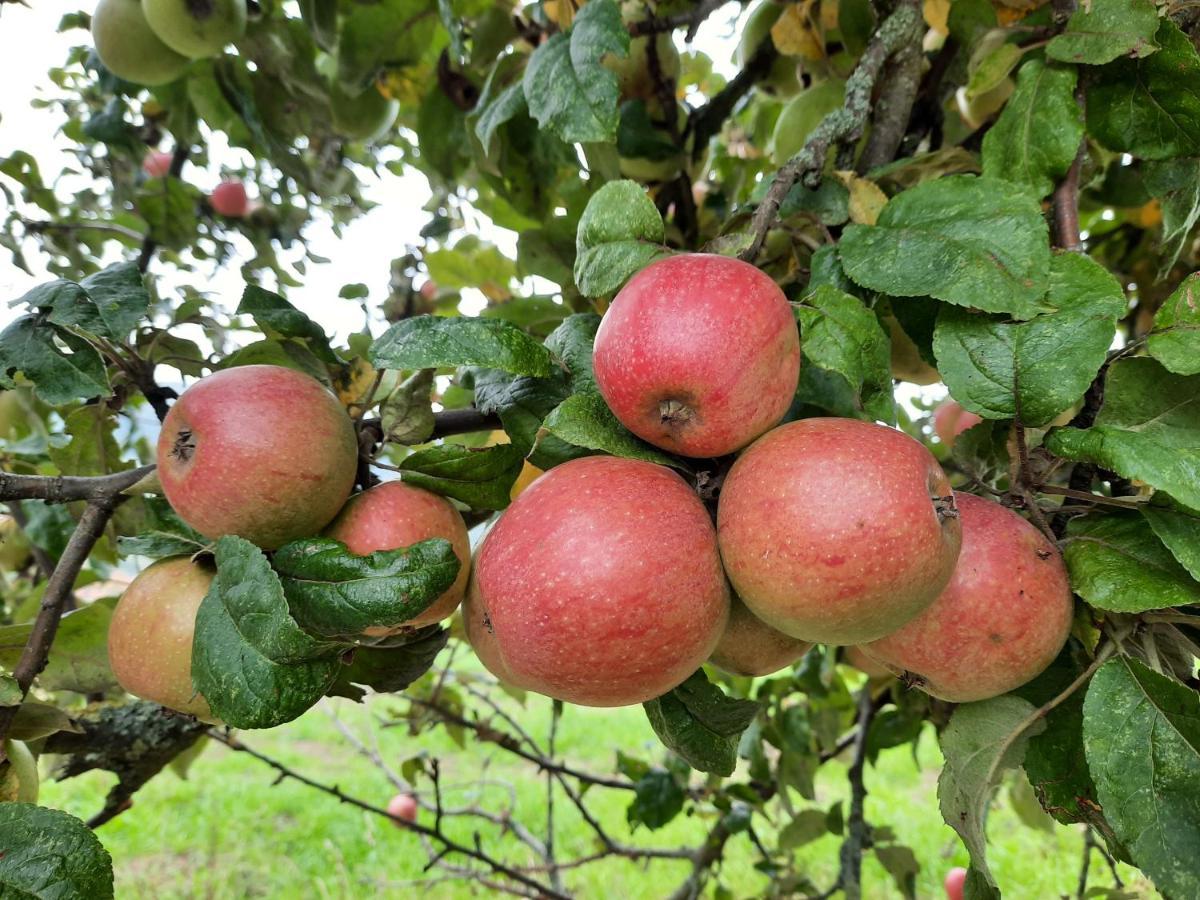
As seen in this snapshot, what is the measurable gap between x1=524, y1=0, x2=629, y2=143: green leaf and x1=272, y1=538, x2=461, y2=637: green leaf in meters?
0.64

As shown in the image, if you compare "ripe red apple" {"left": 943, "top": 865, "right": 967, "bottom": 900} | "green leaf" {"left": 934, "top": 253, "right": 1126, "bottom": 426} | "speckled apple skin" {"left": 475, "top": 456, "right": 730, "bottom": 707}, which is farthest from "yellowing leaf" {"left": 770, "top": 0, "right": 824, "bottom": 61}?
"ripe red apple" {"left": 943, "top": 865, "right": 967, "bottom": 900}

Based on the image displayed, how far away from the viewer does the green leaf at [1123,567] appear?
0.82 m

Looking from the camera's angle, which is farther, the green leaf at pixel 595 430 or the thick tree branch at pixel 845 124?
the thick tree branch at pixel 845 124

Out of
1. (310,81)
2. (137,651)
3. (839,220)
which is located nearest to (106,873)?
(137,651)

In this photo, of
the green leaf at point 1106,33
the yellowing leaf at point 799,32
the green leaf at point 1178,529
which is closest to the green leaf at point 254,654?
the green leaf at point 1178,529

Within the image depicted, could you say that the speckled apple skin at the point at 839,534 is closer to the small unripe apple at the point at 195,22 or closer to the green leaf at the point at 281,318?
the green leaf at the point at 281,318

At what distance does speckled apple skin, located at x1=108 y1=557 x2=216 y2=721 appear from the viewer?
106 centimetres

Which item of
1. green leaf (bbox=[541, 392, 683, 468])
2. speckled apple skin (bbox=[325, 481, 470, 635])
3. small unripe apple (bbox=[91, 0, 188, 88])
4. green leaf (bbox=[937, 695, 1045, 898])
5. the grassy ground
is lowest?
the grassy ground

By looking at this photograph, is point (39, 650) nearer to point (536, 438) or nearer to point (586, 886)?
point (536, 438)

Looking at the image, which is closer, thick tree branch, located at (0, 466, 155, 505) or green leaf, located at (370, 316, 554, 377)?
green leaf, located at (370, 316, 554, 377)

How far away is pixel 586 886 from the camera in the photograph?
4.59 meters

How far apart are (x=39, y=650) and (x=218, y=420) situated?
382mm

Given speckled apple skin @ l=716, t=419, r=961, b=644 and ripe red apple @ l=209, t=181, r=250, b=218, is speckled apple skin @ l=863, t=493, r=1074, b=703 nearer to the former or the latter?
speckled apple skin @ l=716, t=419, r=961, b=644

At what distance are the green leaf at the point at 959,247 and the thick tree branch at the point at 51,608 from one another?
3.39ft
